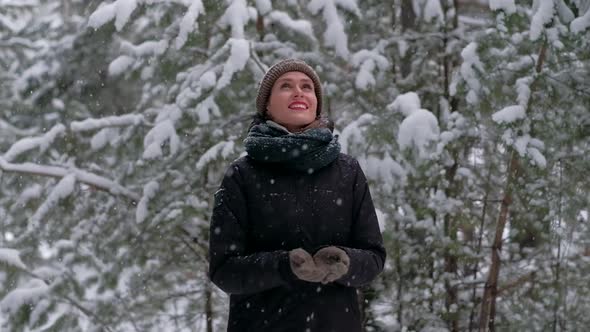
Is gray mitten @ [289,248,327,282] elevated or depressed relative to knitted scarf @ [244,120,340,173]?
depressed

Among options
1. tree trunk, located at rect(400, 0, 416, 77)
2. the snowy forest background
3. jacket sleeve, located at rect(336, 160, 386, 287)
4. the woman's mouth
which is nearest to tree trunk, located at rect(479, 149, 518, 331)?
the snowy forest background

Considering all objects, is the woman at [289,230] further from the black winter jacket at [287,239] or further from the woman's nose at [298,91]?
the woman's nose at [298,91]

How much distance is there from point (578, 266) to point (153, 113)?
363 centimetres

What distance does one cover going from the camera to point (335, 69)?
499cm

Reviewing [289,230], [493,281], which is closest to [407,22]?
[493,281]

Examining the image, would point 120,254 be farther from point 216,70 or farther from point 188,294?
point 216,70

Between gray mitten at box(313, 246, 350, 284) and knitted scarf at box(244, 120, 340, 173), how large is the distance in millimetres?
354

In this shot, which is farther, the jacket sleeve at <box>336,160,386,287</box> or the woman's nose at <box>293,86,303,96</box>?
the woman's nose at <box>293,86,303,96</box>

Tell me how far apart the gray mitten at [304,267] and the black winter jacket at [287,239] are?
4.2 inches

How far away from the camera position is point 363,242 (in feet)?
7.36

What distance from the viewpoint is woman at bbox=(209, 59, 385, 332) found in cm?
207

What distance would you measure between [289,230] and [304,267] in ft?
0.93

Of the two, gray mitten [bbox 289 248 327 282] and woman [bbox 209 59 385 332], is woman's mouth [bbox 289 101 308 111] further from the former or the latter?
gray mitten [bbox 289 248 327 282]

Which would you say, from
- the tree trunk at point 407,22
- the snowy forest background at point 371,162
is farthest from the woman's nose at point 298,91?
the tree trunk at point 407,22
